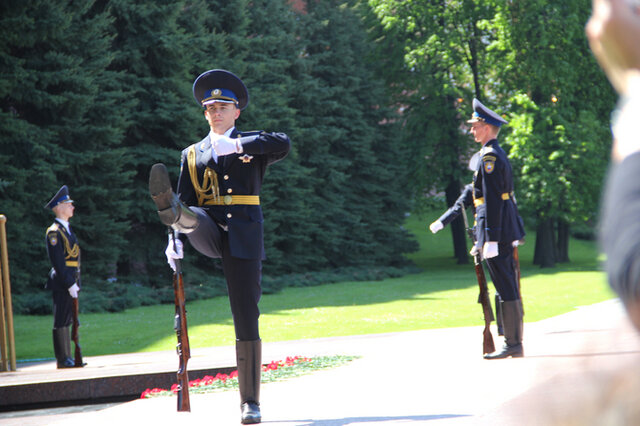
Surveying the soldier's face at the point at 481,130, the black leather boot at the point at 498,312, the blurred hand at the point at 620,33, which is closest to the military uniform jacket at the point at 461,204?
the soldier's face at the point at 481,130

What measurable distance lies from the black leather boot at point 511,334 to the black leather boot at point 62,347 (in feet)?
18.7

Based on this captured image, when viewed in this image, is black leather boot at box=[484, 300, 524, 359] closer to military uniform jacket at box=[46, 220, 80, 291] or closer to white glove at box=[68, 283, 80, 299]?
white glove at box=[68, 283, 80, 299]

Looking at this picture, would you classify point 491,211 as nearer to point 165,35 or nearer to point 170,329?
point 170,329

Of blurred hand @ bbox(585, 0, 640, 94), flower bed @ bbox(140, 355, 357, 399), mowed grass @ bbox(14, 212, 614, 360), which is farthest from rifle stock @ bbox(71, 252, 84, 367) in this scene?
blurred hand @ bbox(585, 0, 640, 94)

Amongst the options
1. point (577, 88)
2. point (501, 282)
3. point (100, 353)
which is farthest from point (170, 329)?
point (577, 88)

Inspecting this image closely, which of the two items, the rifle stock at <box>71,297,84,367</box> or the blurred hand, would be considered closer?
the blurred hand

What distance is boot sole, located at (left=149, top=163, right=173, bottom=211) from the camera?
4750mm

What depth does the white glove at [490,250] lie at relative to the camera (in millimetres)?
7711

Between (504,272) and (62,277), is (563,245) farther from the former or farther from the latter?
(504,272)

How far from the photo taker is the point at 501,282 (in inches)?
312

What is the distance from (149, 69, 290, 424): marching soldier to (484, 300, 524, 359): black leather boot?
9.43 ft

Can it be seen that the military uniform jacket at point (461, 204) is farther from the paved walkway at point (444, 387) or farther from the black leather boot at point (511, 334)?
the paved walkway at point (444, 387)

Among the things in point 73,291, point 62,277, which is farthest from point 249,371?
point 62,277

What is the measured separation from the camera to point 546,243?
31734 mm
